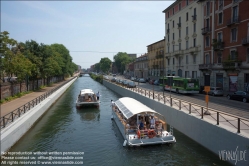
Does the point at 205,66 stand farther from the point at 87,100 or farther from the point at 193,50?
the point at 87,100

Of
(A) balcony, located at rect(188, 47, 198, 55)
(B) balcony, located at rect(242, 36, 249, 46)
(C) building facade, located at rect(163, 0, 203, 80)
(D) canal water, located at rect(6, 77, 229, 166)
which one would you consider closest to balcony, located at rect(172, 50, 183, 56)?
(C) building facade, located at rect(163, 0, 203, 80)

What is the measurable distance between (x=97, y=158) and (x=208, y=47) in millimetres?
37225

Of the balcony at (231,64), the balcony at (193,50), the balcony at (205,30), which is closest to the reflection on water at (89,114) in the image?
the balcony at (231,64)

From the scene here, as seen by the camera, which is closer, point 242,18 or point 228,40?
point 242,18

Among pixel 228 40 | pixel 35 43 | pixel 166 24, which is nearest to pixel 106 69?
pixel 166 24

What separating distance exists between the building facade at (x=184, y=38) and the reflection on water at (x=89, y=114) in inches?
1021

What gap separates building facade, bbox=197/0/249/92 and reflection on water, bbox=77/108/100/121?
22.8 metres

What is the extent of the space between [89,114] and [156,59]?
5088cm

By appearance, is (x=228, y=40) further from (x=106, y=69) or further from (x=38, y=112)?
(x=106, y=69)

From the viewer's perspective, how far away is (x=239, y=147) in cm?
1200

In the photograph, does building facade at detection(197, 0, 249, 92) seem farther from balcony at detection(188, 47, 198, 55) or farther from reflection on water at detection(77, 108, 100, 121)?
reflection on water at detection(77, 108, 100, 121)

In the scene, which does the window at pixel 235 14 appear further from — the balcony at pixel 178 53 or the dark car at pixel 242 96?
the balcony at pixel 178 53

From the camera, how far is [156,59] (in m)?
76.1

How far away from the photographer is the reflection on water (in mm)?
26844
